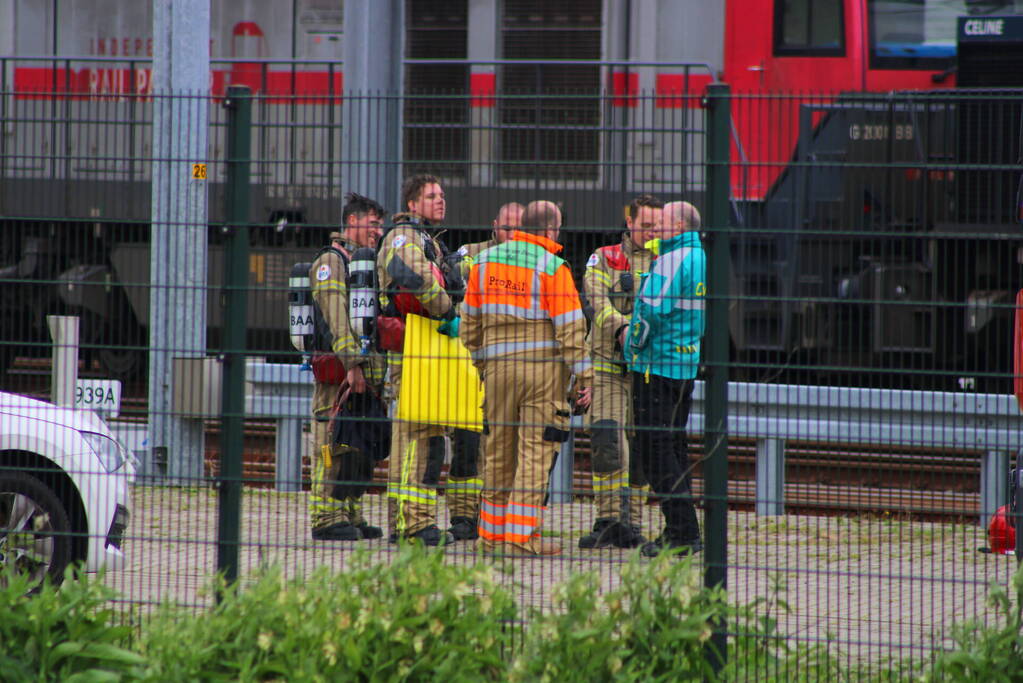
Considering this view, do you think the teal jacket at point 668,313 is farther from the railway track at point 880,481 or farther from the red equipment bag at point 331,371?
the red equipment bag at point 331,371

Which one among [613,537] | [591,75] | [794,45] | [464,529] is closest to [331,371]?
[464,529]

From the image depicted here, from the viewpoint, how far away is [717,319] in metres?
4.66

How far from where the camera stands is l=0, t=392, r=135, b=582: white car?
575cm

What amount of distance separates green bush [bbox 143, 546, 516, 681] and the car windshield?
1022 centimetres

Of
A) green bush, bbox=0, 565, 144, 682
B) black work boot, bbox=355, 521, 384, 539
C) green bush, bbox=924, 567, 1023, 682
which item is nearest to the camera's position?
green bush, bbox=924, 567, 1023, 682

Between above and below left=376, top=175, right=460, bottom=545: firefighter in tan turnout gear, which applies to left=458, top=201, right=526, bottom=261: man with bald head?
above

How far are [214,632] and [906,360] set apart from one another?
478 cm

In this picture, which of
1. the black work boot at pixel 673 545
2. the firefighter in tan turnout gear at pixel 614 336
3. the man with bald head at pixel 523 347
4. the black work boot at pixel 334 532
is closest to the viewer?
the black work boot at pixel 673 545

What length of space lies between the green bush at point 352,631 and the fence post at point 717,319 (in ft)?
2.66

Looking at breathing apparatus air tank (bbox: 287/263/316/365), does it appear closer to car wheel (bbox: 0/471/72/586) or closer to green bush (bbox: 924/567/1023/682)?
car wheel (bbox: 0/471/72/586)

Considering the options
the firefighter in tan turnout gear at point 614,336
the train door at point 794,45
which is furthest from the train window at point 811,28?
the firefighter in tan turnout gear at point 614,336

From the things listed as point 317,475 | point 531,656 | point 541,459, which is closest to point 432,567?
point 531,656

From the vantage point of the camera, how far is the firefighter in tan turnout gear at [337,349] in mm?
6695

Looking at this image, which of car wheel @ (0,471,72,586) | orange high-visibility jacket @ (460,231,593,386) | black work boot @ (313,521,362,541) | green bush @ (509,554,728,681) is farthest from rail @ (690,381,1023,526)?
car wheel @ (0,471,72,586)
